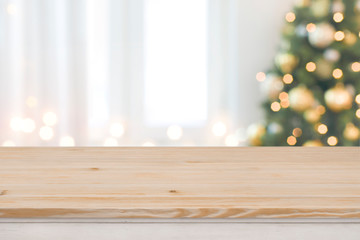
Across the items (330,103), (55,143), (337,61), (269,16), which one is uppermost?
(269,16)

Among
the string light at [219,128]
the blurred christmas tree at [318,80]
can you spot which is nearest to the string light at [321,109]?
the blurred christmas tree at [318,80]

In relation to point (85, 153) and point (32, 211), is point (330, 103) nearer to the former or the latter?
point (85, 153)

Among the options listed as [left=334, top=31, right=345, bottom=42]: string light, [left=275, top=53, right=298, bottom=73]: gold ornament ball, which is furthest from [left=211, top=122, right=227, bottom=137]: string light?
[left=334, top=31, right=345, bottom=42]: string light

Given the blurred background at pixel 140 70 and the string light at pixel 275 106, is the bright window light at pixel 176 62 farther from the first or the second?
the string light at pixel 275 106

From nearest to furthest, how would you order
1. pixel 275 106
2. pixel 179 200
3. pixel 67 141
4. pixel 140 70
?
pixel 179 200 → pixel 275 106 → pixel 67 141 → pixel 140 70

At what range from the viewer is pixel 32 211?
0.47 metres

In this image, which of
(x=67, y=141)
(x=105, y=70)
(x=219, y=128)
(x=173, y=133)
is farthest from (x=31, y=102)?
(x=219, y=128)

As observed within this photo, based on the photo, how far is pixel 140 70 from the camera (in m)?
2.81

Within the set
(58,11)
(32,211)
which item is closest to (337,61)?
(58,11)

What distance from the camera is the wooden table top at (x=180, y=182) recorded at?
1.55ft

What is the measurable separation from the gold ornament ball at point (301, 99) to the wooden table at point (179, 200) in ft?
5.59

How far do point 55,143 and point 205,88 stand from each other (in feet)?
3.57

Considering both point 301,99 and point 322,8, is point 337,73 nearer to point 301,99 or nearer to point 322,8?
point 301,99

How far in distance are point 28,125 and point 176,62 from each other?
109 centimetres
